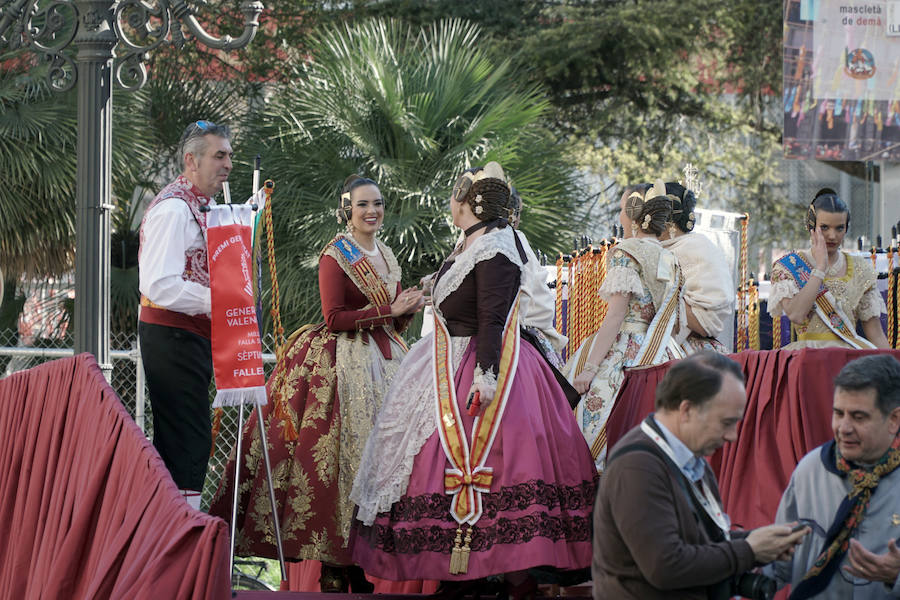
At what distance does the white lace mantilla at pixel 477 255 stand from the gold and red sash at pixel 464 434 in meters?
0.23

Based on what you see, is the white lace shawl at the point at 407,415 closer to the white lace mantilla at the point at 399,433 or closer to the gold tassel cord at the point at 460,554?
the white lace mantilla at the point at 399,433

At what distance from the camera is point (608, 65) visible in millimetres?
19641

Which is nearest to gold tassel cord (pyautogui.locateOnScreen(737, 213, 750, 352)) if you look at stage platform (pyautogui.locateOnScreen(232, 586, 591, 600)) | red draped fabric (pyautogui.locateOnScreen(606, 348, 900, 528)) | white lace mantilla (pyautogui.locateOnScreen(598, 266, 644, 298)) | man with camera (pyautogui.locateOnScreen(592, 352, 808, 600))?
white lace mantilla (pyautogui.locateOnScreen(598, 266, 644, 298))

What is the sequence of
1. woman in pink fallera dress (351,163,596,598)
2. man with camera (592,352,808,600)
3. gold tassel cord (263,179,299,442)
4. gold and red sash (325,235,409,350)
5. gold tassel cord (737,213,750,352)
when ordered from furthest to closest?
gold tassel cord (737,213,750,352)
gold and red sash (325,235,409,350)
gold tassel cord (263,179,299,442)
woman in pink fallera dress (351,163,596,598)
man with camera (592,352,808,600)

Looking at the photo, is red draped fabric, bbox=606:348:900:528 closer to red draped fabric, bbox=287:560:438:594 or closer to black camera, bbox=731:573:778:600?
black camera, bbox=731:573:778:600

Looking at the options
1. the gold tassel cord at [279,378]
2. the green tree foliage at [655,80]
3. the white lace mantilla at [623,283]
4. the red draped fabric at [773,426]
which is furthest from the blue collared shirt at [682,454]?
the green tree foliage at [655,80]

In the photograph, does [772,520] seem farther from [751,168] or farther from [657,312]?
[751,168]

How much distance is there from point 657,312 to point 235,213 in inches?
74.0

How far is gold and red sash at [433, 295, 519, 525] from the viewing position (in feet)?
14.7

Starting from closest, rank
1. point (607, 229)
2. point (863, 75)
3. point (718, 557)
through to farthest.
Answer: point (718, 557) < point (863, 75) < point (607, 229)

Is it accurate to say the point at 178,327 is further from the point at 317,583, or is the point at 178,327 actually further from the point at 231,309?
the point at 317,583

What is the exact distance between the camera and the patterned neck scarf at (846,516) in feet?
11.1

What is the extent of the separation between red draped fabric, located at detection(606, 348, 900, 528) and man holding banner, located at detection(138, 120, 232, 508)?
194 centimetres

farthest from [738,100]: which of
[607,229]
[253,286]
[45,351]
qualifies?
[253,286]
